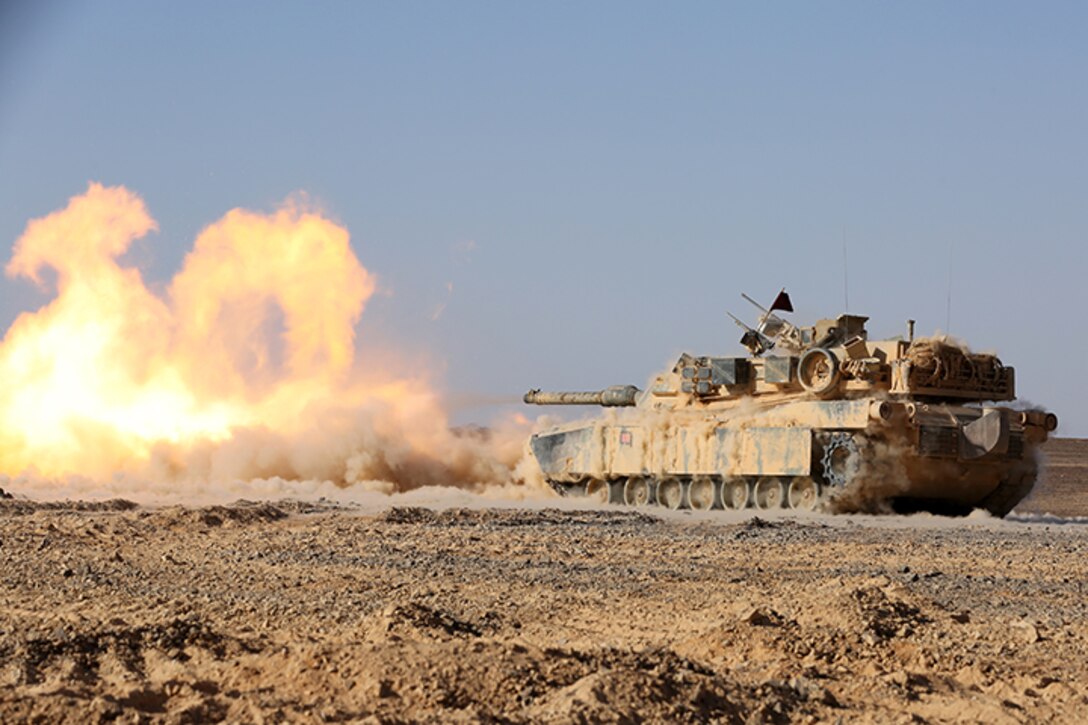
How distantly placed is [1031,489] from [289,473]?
17.5 metres

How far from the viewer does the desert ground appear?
28.7ft

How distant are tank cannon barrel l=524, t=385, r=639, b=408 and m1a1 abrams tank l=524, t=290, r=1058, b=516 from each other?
6.80ft

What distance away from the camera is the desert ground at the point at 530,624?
8.74m

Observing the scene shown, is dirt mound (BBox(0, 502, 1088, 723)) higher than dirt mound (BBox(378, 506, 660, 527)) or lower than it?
lower

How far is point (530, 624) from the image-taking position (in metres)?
12.4

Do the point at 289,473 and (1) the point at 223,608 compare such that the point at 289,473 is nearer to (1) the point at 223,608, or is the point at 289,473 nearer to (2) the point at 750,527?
(2) the point at 750,527

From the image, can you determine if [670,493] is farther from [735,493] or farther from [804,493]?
[804,493]

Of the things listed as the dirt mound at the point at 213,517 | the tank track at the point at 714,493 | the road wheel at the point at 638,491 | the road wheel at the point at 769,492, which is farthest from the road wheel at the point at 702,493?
the dirt mound at the point at 213,517

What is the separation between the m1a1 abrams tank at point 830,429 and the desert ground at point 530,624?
457cm

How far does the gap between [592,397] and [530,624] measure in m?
24.0

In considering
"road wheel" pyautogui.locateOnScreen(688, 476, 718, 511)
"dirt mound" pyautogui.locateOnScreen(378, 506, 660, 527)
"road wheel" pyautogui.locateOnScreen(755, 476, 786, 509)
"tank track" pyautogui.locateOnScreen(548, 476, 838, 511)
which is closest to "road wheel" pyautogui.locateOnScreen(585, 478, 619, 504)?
"tank track" pyautogui.locateOnScreen(548, 476, 838, 511)

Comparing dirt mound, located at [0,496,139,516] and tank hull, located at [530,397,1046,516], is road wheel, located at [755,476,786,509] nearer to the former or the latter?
tank hull, located at [530,397,1046,516]

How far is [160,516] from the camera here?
22.7 m

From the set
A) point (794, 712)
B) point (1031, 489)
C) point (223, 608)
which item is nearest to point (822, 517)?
point (1031, 489)
